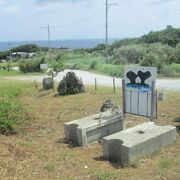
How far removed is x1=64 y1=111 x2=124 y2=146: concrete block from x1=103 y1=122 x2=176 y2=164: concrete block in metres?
1.06

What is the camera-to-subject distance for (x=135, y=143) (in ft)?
23.9

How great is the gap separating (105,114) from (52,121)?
7.72 ft

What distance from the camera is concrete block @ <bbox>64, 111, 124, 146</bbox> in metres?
8.79

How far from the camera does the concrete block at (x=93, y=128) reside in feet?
28.8

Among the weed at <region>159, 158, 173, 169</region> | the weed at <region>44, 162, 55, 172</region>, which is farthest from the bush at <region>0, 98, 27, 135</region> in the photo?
the weed at <region>159, 158, 173, 169</region>

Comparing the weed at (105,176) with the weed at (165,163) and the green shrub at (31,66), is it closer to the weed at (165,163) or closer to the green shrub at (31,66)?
the weed at (165,163)

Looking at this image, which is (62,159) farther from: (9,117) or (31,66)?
(31,66)

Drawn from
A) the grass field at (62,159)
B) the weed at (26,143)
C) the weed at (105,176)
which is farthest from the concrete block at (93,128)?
the weed at (105,176)

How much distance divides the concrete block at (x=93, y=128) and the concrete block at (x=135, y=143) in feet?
3.47

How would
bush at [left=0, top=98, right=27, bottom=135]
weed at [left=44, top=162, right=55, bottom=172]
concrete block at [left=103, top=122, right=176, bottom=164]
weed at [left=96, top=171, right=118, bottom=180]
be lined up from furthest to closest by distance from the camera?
bush at [left=0, top=98, right=27, bottom=135], concrete block at [left=103, top=122, right=176, bottom=164], weed at [left=44, top=162, right=55, bottom=172], weed at [left=96, top=171, right=118, bottom=180]

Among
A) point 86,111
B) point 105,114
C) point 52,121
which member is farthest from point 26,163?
point 86,111

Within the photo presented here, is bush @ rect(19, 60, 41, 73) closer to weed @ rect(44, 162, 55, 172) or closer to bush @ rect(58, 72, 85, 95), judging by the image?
bush @ rect(58, 72, 85, 95)

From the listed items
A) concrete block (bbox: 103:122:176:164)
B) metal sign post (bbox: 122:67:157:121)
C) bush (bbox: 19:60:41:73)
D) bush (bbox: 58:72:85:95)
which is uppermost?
metal sign post (bbox: 122:67:157:121)

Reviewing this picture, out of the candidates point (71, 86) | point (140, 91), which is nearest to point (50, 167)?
point (140, 91)
